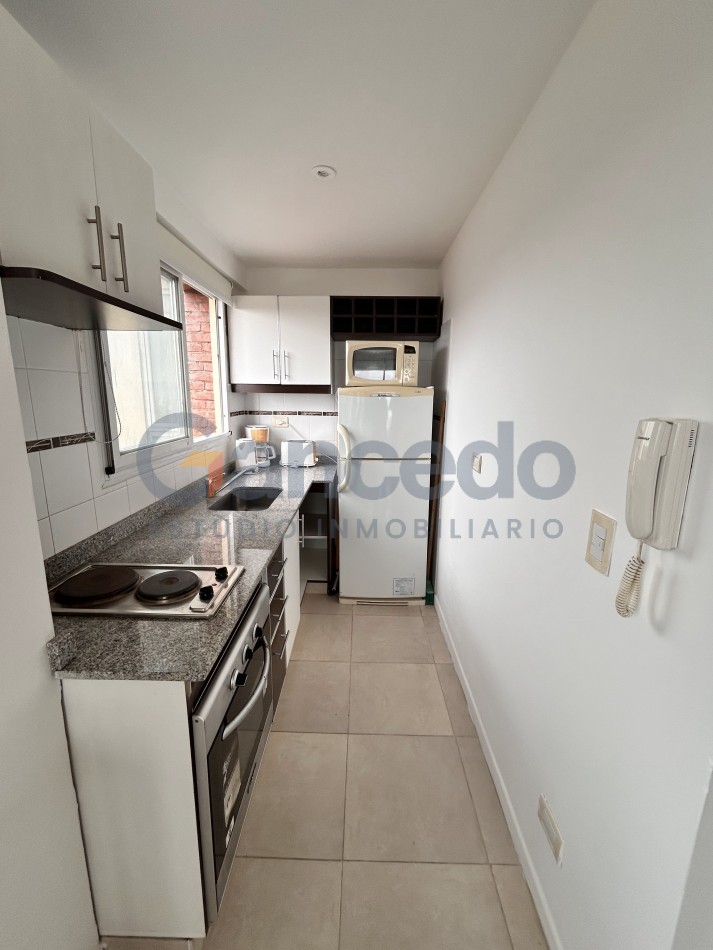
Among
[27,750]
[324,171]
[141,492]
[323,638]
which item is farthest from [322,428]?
[27,750]

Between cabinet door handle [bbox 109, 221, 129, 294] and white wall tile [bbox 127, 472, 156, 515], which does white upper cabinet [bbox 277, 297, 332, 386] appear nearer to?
white wall tile [bbox 127, 472, 156, 515]

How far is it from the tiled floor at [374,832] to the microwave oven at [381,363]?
1812 mm

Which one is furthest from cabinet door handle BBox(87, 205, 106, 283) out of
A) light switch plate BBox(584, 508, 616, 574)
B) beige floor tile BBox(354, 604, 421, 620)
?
beige floor tile BBox(354, 604, 421, 620)

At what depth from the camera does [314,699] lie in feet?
6.50

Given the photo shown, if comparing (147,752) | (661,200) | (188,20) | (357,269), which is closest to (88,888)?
(147,752)

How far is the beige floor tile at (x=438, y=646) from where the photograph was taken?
2320 millimetres

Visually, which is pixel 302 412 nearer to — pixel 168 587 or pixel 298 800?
pixel 168 587

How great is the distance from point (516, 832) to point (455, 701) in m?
0.66

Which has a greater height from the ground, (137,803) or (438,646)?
(137,803)

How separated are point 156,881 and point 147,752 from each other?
390 mm

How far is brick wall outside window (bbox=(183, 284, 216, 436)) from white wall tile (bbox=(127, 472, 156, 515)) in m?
0.76

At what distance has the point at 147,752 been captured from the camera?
95 cm

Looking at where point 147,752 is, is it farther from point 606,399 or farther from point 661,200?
point 661,200

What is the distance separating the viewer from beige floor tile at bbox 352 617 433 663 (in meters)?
2.31
